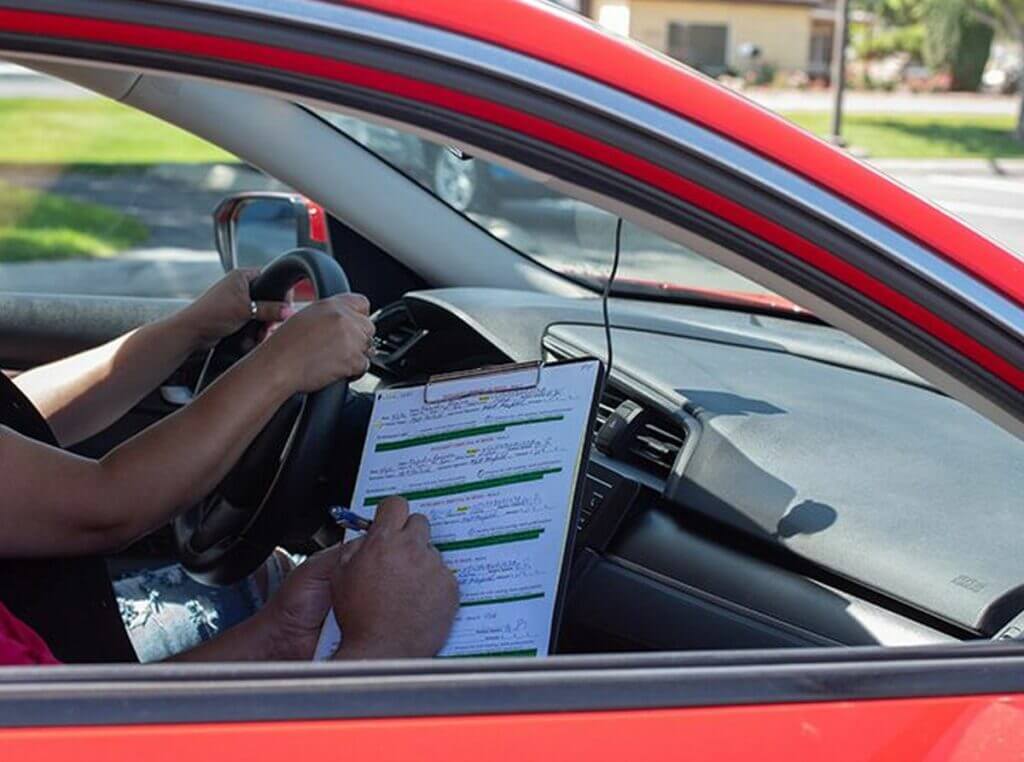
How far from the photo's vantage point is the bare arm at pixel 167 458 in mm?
1795

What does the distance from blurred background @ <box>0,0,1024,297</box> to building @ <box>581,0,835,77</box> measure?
8 centimetres

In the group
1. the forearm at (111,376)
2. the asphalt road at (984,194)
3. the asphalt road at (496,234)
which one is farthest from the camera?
the asphalt road at (984,194)

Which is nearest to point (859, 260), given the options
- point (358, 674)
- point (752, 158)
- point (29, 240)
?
point (752, 158)

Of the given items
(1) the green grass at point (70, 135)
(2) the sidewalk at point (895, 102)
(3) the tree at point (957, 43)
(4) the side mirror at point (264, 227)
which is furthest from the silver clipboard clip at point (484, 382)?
(3) the tree at point (957, 43)

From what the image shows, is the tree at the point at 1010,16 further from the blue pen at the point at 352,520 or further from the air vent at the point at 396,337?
the blue pen at the point at 352,520

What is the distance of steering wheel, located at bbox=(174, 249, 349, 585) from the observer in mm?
2170

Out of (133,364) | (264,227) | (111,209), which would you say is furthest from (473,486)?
(111,209)

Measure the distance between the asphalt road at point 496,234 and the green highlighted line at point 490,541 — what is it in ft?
1.21

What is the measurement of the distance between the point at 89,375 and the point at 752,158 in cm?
174

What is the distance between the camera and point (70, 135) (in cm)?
1321

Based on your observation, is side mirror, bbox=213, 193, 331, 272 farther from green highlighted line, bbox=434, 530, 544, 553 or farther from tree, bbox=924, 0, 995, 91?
tree, bbox=924, 0, 995, 91

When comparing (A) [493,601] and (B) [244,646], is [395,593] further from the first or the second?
(B) [244,646]

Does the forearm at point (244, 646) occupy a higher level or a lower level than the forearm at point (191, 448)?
A: lower

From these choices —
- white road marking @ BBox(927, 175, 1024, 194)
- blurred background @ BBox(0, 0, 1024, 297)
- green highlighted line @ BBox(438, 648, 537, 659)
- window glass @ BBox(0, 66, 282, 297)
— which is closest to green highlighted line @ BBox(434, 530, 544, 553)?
green highlighted line @ BBox(438, 648, 537, 659)
